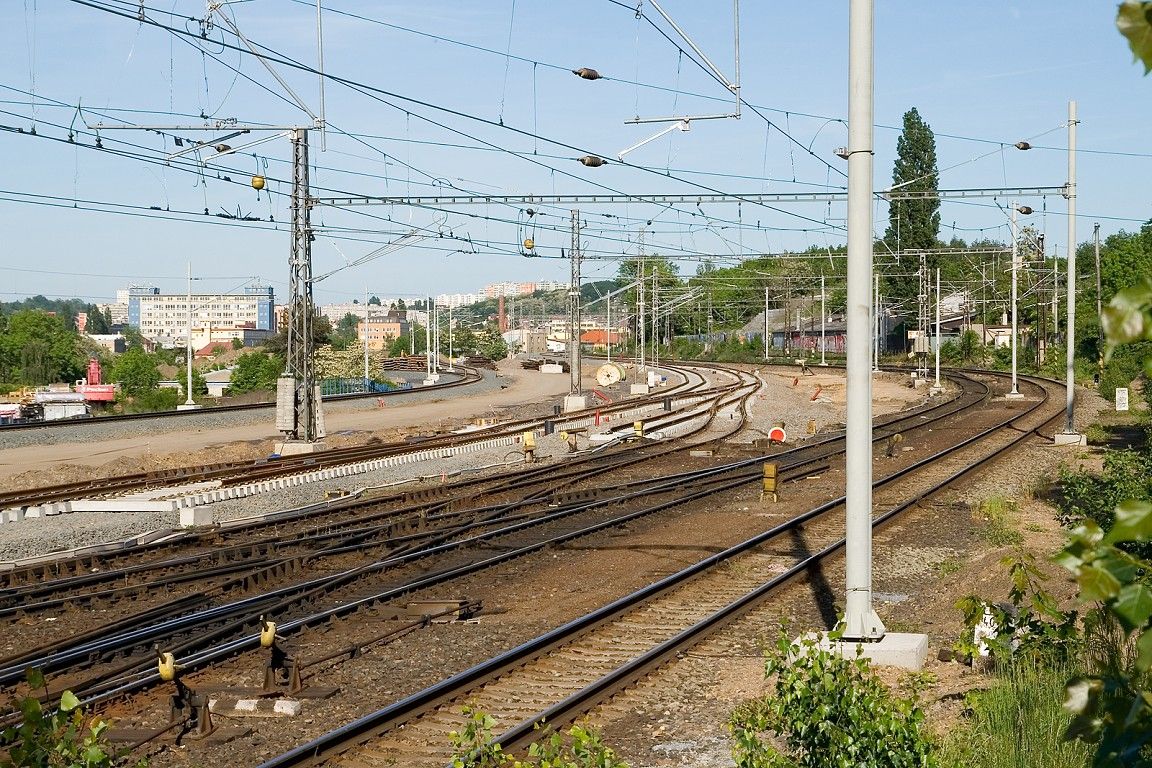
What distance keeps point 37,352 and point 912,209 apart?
74.2 metres

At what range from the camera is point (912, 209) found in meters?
84.9

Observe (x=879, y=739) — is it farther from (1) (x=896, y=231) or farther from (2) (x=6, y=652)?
(1) (x=896, y=231)

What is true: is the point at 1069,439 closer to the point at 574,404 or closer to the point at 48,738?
the point at 574,404

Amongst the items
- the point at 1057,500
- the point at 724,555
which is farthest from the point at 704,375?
the point at 724,555

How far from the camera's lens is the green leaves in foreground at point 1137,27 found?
7.17ft

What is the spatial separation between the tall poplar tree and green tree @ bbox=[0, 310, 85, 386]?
71.2m

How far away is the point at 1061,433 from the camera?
30.0 m

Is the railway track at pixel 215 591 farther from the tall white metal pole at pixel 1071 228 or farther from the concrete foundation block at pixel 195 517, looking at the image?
the tall white metal pole at pixel 1071 228

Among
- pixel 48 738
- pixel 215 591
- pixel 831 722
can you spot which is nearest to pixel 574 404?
pixel 215 591

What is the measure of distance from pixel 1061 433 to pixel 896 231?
56837 millimetres

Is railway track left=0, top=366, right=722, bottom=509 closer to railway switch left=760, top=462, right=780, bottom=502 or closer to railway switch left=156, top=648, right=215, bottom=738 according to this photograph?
railway switch left=760, top=462, right=780, bottom=502

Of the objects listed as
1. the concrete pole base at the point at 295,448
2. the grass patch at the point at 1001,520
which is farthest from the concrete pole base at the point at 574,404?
the grass patch at the point at 1001,520

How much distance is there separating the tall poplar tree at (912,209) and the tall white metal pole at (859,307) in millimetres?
76568

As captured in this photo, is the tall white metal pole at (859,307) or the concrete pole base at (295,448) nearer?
the tall white metal pole at (859,307)
